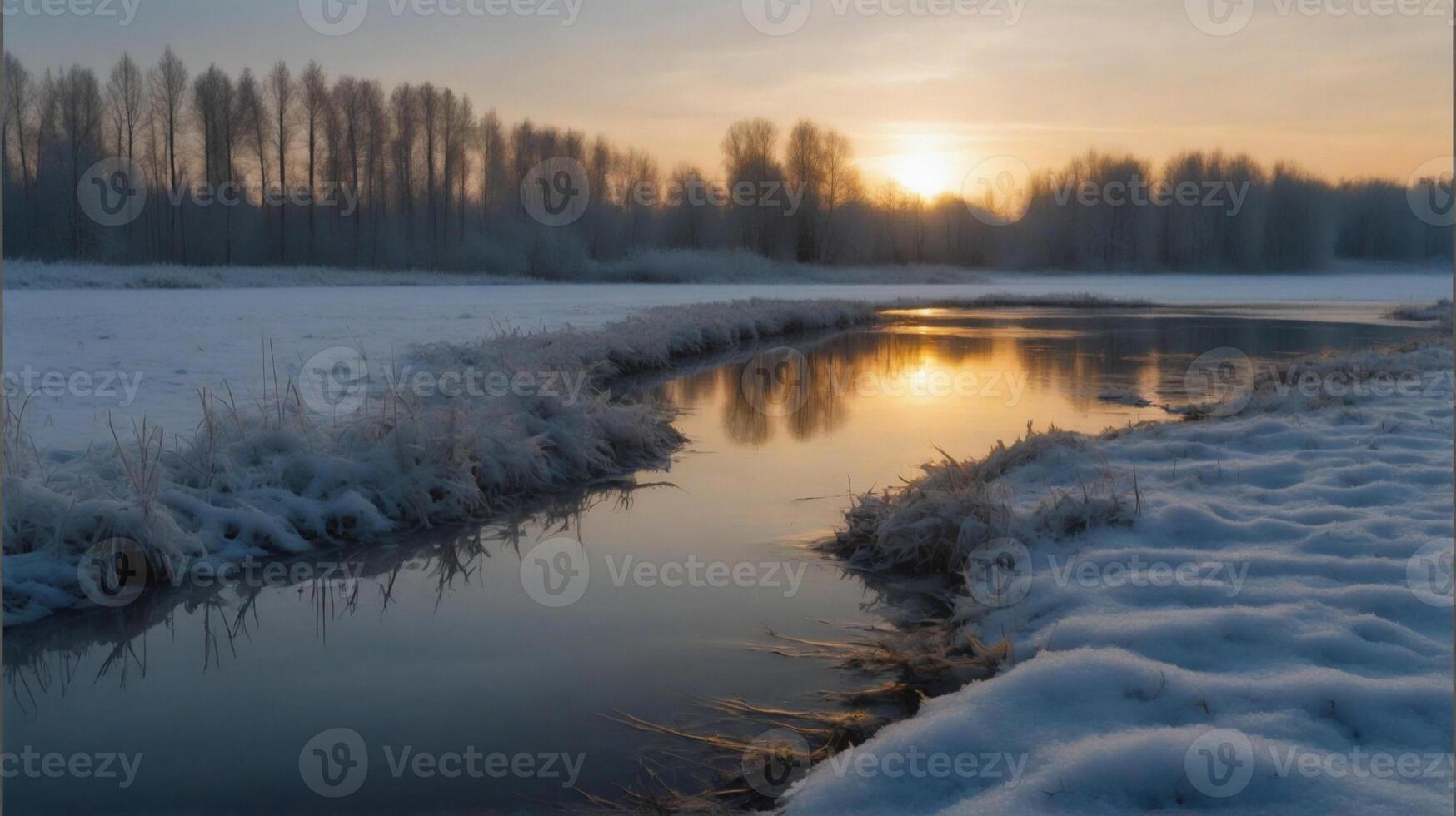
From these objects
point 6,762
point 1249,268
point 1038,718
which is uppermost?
point 1249,268

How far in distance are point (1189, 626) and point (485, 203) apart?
49.3 metres

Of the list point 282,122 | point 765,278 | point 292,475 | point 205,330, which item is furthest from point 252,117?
point 292,475

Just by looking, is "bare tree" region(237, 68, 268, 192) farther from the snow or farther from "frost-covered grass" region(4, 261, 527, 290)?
the snow

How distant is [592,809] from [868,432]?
6129 millimetres

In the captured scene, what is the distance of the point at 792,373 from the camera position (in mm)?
13266

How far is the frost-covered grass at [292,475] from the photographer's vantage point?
450 centimetres

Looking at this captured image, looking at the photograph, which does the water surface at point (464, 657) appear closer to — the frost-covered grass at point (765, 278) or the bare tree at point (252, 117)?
the frost-covered grass at point (765, 278)

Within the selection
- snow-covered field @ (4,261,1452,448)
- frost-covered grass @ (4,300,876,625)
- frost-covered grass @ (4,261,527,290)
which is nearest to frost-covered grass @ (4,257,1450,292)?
frost-covered grass @ (4,261,527,290)

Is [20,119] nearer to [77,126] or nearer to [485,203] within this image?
[77,126]

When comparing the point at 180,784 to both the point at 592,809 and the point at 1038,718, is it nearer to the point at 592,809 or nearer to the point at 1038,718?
the point at 592,809

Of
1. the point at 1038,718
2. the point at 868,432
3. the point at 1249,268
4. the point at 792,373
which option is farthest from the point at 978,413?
the point at 1249,268

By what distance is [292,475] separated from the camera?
18.3 feet

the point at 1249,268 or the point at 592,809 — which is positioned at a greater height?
the point at 1249,268

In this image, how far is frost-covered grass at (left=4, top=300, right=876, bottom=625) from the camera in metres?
4.50
